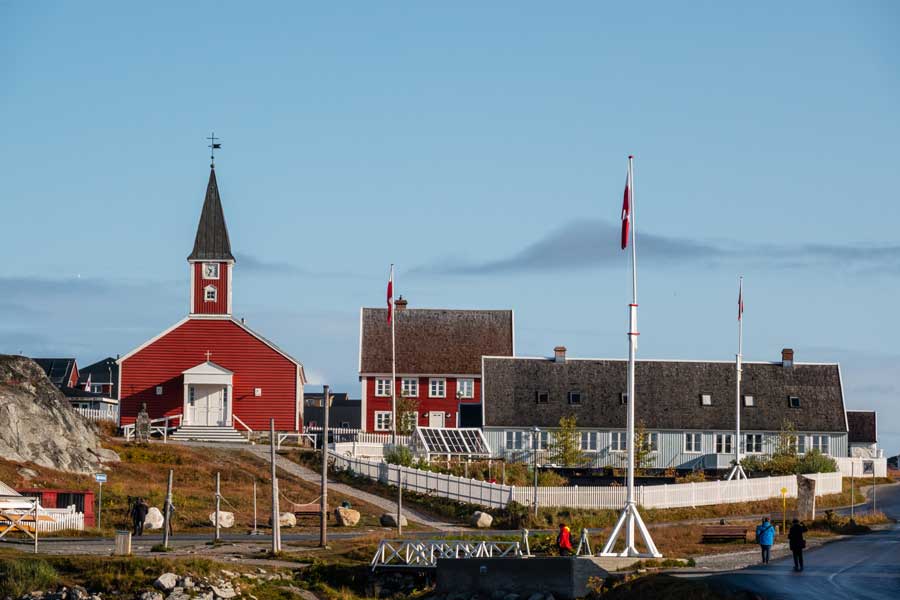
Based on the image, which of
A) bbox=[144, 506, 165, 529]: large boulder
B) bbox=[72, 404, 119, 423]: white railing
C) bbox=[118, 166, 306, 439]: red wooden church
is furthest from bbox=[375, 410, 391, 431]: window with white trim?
bbox=[144, 506, 165, 529]: large boulder

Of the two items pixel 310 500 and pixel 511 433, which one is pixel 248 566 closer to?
pixel 310 500

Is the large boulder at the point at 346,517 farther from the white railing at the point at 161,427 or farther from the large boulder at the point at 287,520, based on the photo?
the white railing at the point at 161,427

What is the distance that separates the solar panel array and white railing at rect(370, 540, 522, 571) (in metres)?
29.1

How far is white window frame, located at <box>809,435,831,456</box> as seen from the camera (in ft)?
269

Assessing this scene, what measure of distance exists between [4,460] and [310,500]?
1215 centimetres

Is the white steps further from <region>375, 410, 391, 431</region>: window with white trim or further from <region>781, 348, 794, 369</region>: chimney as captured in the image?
<region>781, 348, 794, 369</region>: chimney

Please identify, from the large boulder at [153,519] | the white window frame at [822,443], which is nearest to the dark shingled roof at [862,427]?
the white window frame at [822,443]

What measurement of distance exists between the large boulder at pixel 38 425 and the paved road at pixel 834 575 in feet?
104

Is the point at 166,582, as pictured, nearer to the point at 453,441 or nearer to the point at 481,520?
the point at 481,520

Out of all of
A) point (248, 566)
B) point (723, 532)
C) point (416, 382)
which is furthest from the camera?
point (416, 382)

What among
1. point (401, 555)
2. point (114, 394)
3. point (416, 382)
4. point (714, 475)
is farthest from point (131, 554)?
point (114, 394)

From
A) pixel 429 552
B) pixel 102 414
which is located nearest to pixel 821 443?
pixel 102 414

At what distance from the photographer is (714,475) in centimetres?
7262

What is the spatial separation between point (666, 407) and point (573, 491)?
900 inches
